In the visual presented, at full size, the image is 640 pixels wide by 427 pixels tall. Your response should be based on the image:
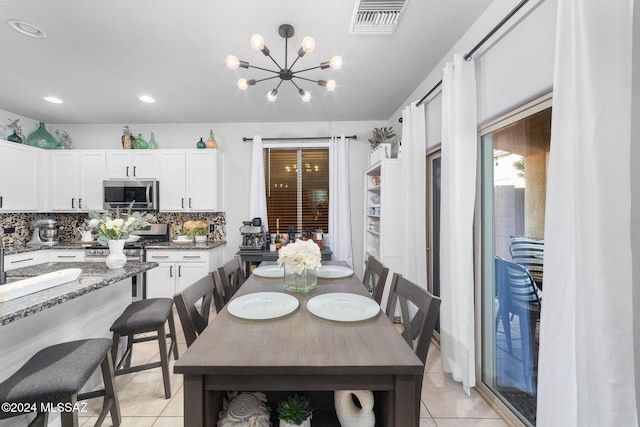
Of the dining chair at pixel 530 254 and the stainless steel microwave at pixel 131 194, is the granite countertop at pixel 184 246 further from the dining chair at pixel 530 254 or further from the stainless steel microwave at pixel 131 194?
the dining chair at pixel 530 254

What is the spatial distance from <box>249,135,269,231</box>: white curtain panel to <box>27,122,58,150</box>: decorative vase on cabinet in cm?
284

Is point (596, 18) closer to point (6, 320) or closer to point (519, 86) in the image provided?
point (519, 86)

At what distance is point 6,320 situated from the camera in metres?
1.17

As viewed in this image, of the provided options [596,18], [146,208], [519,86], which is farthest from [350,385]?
[146,208]

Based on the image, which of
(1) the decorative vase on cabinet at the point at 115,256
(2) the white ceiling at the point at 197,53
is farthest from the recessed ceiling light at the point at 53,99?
(1) the decorative vase on cabinet at the point at 115,256

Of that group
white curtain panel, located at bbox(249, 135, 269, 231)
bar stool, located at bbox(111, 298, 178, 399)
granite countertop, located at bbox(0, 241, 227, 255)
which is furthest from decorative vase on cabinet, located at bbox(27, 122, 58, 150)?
bar stool, located at bbox(111, 298, 178, 399)

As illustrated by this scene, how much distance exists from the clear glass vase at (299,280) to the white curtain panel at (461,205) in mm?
1090

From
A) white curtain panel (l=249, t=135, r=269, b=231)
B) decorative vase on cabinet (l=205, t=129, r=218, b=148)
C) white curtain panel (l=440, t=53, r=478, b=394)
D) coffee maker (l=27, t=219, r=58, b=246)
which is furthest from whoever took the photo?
white curtain panel (l=249, t=135, r=269, b=231)

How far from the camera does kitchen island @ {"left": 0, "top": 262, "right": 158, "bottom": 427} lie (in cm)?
137

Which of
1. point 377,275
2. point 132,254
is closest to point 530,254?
point 377,275

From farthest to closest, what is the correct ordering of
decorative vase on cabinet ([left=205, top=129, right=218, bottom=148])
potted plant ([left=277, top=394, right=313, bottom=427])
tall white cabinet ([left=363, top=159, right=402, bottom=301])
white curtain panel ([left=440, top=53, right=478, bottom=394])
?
decorative vase on cabinet ([left=205, top=129, right=218, bottom=148])
tall white cabinet ([left=363, top=159, right=402, bottom=301])
white curtain panel ([left=440, top=53, right=478, bottom=394])
potted plant ([left=277, top=394, right=313, bottom=427])

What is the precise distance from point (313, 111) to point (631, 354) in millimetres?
3584

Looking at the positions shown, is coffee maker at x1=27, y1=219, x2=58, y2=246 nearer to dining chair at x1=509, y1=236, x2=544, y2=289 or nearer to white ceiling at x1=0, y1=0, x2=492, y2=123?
white ceiling at x1=0, y1=0, x2=492, y2=123

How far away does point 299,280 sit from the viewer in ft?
5.74
